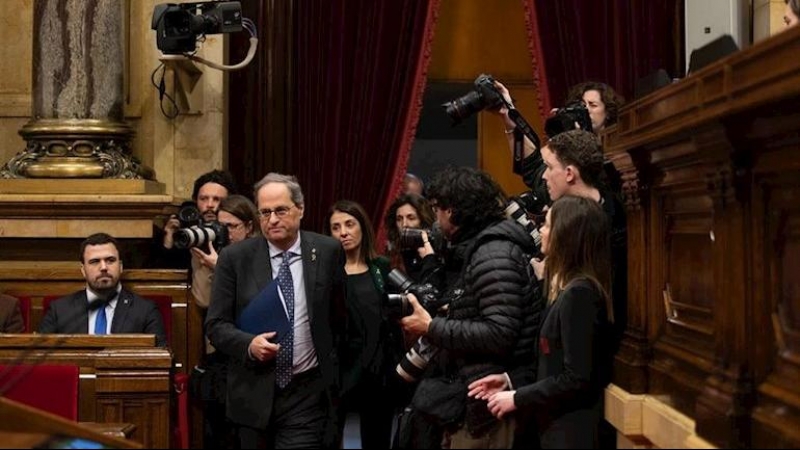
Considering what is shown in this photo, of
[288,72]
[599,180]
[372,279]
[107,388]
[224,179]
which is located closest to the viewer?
[599,180]

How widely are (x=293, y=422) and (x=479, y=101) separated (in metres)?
1.37

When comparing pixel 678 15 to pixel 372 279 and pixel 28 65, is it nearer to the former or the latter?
pixel 372 279

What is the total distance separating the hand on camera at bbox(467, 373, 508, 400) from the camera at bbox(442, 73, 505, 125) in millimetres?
1426

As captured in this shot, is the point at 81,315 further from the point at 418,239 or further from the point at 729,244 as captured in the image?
the point at 729,244

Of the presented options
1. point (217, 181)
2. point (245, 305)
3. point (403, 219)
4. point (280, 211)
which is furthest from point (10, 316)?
point (403, 219)

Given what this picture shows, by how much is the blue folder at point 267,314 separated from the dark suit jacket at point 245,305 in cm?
4

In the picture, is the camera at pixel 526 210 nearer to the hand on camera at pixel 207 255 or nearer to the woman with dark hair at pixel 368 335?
the woman with dark hair at pixel 368 335

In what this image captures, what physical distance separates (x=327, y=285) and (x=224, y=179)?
168 centimetres

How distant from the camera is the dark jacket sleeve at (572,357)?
3328 millimetres

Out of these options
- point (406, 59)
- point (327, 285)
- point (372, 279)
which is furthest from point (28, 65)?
point (327, 285)

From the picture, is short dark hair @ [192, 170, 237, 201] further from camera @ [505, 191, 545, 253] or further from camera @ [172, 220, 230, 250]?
camera @ [505, 191, 545, 253]

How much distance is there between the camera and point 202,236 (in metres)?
5.28

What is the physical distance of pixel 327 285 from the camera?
444 cm

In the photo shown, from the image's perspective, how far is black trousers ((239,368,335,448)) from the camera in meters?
4.29
